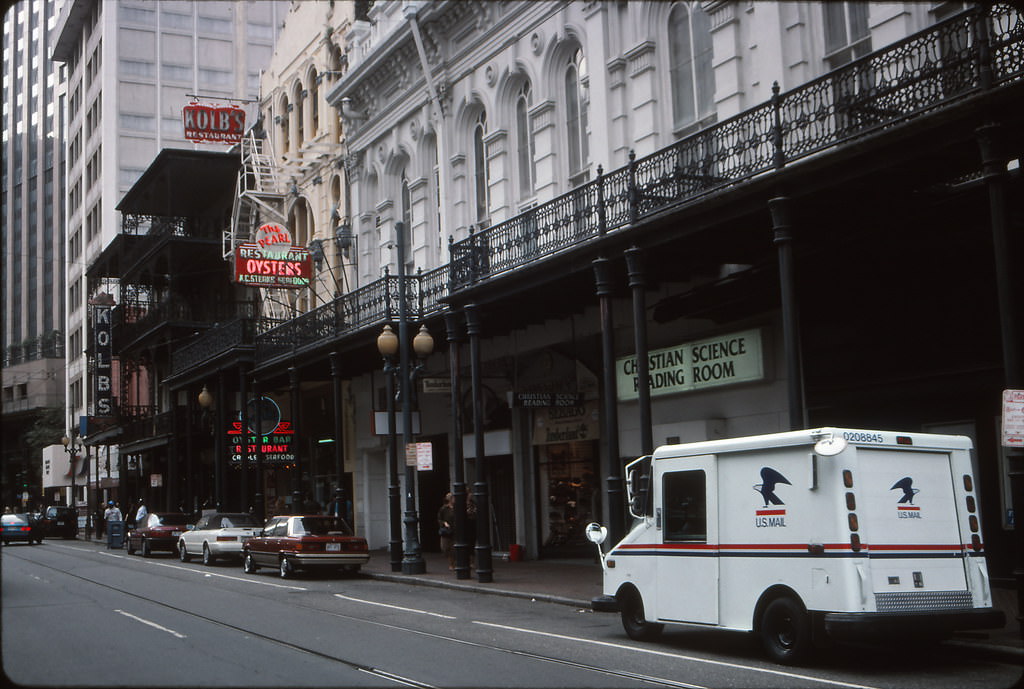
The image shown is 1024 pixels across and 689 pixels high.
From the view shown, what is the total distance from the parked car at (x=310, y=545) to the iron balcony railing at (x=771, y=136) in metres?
4.92

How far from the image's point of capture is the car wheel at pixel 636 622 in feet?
42.8

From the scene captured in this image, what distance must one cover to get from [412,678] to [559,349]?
52.1ft

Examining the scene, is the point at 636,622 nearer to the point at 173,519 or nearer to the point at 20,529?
the point at 173,519

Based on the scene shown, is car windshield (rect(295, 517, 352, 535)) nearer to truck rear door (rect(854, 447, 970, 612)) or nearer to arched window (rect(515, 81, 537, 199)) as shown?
arched window (rect(515, 81, 537, 199))

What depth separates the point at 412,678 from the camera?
9.95 m

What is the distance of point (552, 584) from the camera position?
19781 millimetres

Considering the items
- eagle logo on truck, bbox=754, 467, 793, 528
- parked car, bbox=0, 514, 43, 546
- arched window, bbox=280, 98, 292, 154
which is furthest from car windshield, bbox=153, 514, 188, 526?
eagle logo on truck, bbox=754, 467, 793, 528

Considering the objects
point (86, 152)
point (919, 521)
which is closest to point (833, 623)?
point (919, 521)

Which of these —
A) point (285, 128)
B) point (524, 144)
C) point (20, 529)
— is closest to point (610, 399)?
point (524, 144)

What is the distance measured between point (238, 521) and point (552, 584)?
13454 millimetres

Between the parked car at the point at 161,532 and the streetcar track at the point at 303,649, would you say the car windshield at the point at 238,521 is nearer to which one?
the parked car at the point at 161,532

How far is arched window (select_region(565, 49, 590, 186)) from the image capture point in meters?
23.6

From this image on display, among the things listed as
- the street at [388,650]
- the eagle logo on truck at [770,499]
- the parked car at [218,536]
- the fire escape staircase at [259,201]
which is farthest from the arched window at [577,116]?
the fire escape staircase at [259,201]

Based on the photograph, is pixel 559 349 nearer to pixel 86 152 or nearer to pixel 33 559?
pixel 33 559
